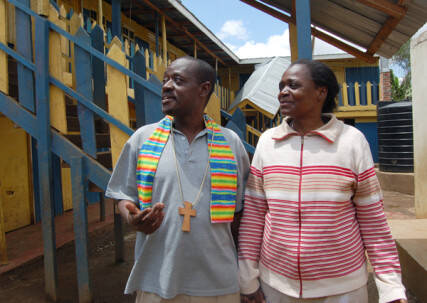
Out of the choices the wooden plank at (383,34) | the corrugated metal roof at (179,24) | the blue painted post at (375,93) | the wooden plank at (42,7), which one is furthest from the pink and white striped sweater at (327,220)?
the blue painted post at (375,93)

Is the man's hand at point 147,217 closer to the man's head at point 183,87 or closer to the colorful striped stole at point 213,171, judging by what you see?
the colorful striped stole at point 213,171

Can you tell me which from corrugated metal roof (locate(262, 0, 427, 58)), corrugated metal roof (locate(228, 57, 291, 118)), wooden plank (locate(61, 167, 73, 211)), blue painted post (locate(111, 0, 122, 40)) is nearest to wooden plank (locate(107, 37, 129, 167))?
corrugated metal roof (locate(262, 0, 427, 58))

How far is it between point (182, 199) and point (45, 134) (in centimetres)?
187

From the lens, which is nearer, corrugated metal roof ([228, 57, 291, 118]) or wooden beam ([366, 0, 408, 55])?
wooden beam ([366, 0, 408, 55])

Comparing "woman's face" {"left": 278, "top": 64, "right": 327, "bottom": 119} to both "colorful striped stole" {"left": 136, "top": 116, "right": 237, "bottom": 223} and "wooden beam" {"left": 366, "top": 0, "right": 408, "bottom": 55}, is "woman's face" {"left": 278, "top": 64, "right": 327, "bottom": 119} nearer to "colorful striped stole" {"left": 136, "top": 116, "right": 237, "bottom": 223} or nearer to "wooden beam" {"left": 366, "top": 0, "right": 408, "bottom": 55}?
"colorful striped stole" {"left": 136, "top": 116, "right": 237, "bottom": 223}

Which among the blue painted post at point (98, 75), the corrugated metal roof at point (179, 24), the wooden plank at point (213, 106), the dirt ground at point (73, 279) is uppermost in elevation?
the corrugated metal roof at point (179, 24)

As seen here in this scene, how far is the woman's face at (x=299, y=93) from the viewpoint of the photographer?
1473 mm

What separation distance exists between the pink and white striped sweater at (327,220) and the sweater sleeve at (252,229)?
0.07 m

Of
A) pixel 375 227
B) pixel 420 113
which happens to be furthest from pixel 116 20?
pixel 375 227

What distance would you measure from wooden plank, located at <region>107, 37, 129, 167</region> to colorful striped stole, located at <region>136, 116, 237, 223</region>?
1162 millimetres

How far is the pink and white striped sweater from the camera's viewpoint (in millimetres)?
1352

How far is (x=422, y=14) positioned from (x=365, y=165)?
2311 millimetres

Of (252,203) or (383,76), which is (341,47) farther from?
(383,76)

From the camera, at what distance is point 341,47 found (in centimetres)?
406
